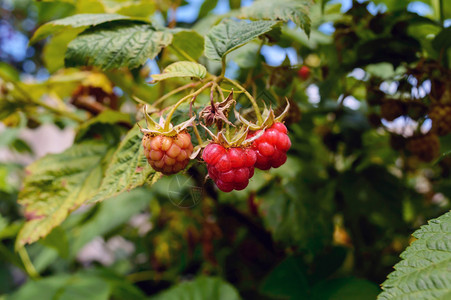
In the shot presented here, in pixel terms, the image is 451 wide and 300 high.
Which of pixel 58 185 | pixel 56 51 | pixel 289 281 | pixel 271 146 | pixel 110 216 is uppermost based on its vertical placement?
pixel 271 146

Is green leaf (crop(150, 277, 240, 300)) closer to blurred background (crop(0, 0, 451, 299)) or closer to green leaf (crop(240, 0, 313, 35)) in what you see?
blurred background (crop(0, 0, 451, 299))

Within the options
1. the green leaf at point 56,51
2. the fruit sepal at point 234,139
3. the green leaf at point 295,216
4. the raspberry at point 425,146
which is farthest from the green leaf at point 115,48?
the raspberry at point 425,146

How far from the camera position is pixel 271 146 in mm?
479

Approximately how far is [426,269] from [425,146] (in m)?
0.44

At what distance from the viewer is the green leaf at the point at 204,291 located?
95 cm

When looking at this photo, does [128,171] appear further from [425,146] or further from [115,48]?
[425,146]

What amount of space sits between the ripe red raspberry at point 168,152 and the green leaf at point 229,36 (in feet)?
0.49

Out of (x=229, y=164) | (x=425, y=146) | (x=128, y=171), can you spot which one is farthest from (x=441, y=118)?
(x=128, y=171)

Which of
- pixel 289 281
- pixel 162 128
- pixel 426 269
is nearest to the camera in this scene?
pixel 426 269

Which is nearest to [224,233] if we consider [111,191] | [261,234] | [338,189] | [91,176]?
[261,234]

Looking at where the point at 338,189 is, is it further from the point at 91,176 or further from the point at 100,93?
the point at 100,93

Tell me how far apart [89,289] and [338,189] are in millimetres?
752

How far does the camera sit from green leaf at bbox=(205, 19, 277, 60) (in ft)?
1.71

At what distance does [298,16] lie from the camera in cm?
61
